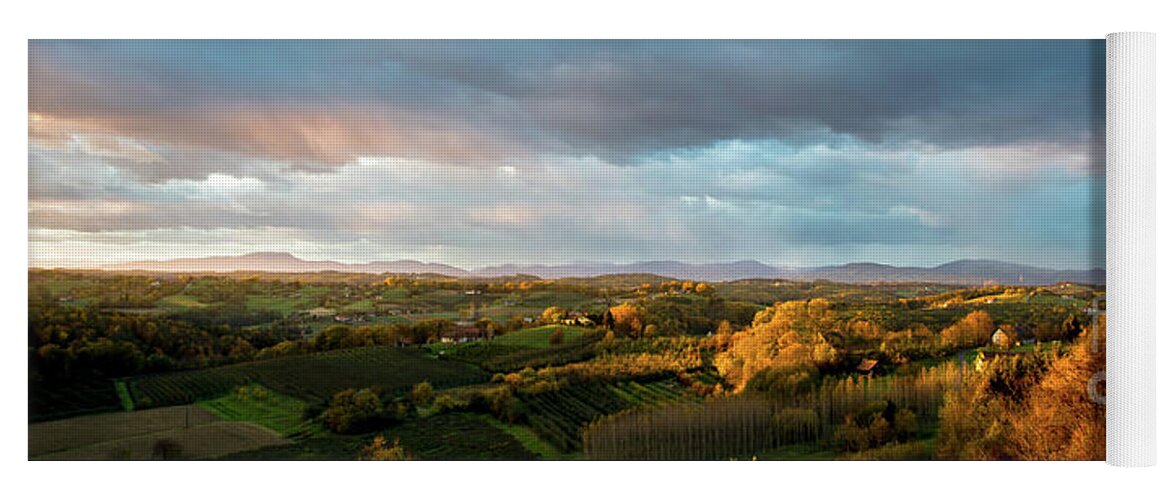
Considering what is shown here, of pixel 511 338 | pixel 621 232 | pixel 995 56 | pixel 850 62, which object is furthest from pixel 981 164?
pixel 511 338

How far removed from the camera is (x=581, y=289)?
5902mm

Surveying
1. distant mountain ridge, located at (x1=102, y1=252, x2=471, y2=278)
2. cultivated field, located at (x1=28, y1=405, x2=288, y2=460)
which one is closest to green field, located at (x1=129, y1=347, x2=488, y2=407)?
cultivated field, located at (x1=28, y1=405, x2=288, y2=460)

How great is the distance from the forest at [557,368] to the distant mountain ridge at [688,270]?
0.22 feet

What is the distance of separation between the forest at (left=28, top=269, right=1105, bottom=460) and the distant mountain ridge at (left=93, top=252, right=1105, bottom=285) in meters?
0.07

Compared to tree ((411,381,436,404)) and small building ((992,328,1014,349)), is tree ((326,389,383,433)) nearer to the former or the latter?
tree ((411,381,436,404))

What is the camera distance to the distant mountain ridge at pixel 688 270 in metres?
5.77

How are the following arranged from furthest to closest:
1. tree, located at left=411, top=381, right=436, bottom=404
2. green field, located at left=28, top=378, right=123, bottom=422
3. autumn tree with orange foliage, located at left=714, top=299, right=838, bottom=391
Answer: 1. autumn tree with orange foliage, located at left=714, top=299, right=838, bottom=391
2. tree, located at left=411, top=381, right=436, bottom=404
3. green field, located at left=28, top=378, right=123, bottom=422

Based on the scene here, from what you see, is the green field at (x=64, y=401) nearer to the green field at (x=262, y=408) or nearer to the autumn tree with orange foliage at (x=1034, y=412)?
the green field at (x=262, y=408)

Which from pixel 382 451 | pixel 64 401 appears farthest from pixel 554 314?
pixel 64 401

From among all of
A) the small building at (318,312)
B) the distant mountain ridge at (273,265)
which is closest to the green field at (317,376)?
the small building at (318,312)

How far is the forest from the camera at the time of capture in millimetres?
5637

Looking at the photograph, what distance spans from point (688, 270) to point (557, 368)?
126cm

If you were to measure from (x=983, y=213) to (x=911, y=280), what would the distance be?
74 cm

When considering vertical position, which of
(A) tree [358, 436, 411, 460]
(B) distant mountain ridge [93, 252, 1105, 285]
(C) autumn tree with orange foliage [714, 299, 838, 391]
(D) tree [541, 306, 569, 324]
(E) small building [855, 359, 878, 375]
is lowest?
(A) tree [358, 436, 411, 460]
